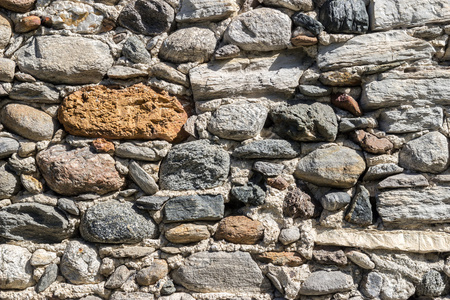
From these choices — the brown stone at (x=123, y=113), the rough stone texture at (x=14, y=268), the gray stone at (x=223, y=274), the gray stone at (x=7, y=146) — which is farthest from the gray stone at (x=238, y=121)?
the rough stone texture at (x=14, y=268)

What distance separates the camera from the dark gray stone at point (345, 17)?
2.26 m

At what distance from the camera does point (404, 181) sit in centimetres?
211

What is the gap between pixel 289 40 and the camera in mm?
2303

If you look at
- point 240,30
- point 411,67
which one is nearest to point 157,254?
point 240,30

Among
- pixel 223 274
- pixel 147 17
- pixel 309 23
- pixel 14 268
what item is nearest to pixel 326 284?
pixel 223 274

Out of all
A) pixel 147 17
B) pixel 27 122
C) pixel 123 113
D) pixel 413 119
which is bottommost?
pixel 27 122

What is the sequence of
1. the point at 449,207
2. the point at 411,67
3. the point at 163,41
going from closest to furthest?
the point at 449,207 < the point at 411,67 < the point at 163,41

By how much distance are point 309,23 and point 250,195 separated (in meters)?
0.99

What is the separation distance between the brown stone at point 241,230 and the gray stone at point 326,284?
0.33 meters

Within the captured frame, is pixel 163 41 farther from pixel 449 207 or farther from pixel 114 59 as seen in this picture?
pixel 449 207

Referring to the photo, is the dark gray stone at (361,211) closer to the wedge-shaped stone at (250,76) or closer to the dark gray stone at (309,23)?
the wedge-shaped stone at (250,76)

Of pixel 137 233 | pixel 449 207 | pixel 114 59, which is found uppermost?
pixel 114 59

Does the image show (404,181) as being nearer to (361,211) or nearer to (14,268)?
(361,211)

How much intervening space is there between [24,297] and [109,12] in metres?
1.61
